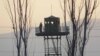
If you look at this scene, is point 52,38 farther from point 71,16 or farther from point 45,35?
point 71,16

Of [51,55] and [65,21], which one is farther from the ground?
[65,21]

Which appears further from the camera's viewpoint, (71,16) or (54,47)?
(54,47)

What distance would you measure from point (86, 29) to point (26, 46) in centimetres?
270

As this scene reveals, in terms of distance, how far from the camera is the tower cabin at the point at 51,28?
2102 centimetres

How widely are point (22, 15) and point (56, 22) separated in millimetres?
1312

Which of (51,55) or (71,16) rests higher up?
(71,16)

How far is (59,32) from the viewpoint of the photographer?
829 inches

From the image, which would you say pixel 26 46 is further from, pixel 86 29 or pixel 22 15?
pixel 86 29

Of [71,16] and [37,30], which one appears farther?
[37,30]

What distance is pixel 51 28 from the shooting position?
69.3 ft

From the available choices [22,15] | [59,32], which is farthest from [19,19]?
[59,32]

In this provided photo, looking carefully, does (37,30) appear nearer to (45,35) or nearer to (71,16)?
(45,35)

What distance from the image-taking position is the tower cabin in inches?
827

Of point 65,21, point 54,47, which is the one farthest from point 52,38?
A: point 65,21
